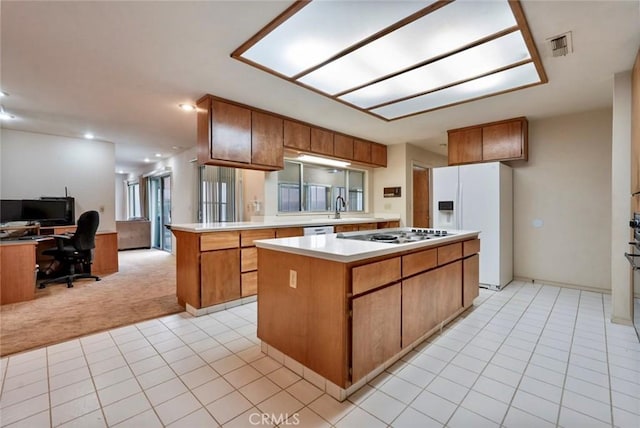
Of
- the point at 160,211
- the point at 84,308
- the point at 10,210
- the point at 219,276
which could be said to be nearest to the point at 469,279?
the point at 219,276

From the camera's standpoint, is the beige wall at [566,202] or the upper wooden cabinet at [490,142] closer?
the beige wall at [566,202]

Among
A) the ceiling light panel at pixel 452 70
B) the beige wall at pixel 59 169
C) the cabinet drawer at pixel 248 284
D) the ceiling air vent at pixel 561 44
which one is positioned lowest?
the cabinet drawer at pixel 248 284

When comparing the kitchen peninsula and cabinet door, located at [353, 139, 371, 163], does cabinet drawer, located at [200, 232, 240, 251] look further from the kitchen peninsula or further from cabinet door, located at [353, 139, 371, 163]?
cabinet door, located at [353, 139, 371, 163]

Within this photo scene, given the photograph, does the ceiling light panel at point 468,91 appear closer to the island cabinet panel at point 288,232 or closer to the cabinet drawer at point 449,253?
the cabinet drawer at point 449,253

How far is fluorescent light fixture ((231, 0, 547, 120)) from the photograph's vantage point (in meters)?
1.83

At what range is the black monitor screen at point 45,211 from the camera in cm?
444

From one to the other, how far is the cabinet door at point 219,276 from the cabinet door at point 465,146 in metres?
3.78

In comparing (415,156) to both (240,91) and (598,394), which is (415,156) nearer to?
(240,91)

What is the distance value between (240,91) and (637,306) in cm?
426

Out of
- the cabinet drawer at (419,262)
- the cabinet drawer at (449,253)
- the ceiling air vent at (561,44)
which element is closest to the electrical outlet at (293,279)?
the cabinet drawer at (419,262)

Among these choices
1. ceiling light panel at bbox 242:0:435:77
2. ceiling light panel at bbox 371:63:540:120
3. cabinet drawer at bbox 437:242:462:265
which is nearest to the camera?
Result: ceiling light panel at bbox 242:0:435:77

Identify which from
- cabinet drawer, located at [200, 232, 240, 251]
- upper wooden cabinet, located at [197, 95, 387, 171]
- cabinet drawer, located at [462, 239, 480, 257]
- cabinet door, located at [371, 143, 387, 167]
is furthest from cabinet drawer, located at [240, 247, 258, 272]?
cabinet door, located at [371, 143, 387, 167]

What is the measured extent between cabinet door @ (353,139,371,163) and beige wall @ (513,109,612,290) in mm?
2408

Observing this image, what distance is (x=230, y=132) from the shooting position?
3.43 metres
